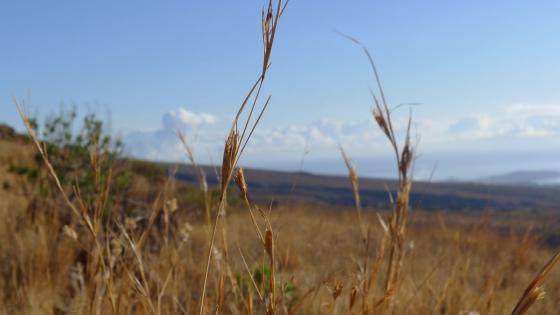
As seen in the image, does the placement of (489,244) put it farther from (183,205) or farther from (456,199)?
(456,199)

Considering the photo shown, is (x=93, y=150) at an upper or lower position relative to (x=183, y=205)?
upper

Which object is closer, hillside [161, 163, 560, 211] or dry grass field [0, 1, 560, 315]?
dry grass field [0, 1, 560, 315]

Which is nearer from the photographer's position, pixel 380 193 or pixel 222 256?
pixel 222 256

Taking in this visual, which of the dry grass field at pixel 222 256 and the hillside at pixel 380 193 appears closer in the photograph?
the dry grass field at pixel 222 256

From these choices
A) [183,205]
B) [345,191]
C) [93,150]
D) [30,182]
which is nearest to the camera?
[93,150]

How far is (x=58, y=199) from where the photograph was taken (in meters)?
4.42

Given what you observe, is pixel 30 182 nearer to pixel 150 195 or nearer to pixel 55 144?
pixel 55 144

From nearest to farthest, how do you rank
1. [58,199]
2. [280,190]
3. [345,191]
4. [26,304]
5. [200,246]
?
[26,304], [58,199], [200,246], [280,190], [345,191]

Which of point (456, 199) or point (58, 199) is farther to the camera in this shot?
point (456, 199)

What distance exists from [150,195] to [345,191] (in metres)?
42.1

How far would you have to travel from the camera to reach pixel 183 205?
7559mm

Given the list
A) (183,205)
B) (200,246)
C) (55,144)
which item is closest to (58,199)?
(200,246)

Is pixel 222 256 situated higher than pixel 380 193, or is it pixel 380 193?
pixel 222 256

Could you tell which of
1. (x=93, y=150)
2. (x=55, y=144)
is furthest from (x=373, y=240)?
(x=93, y=150)
